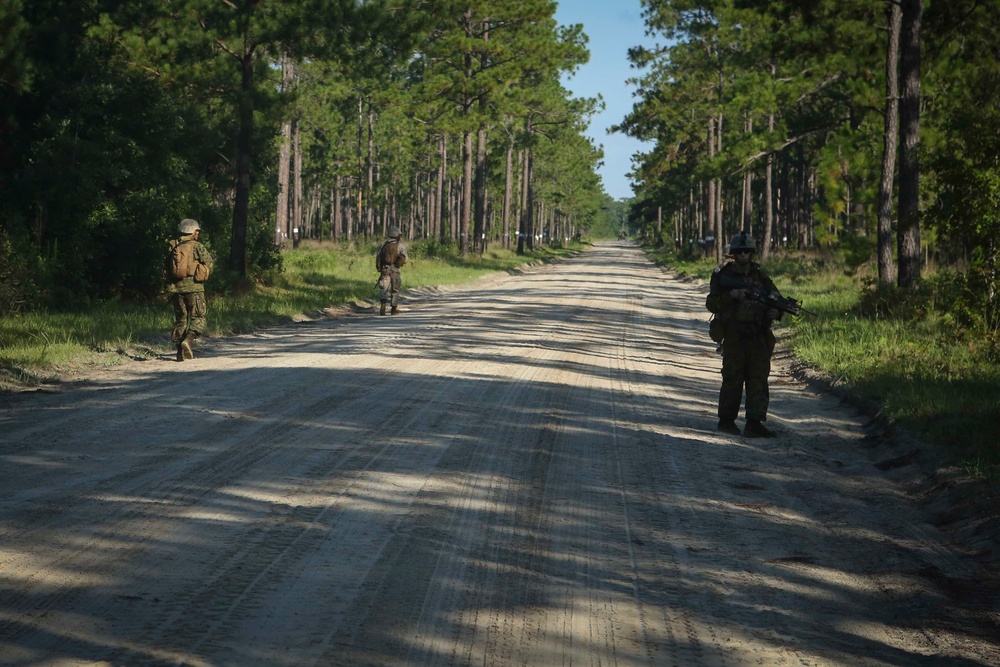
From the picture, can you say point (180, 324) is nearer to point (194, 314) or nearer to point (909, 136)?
point (194, 314)

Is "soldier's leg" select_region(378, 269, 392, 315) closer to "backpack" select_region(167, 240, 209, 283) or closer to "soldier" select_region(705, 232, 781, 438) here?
"backpack" select_region(167, 240, 209, 283)

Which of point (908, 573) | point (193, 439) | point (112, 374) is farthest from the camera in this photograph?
point (112, 374)

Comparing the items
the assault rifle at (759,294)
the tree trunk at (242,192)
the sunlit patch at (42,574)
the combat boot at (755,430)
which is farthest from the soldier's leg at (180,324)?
the tree trunk at (242,192)

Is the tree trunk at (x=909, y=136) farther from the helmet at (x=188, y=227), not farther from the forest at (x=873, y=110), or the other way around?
the helmet at (x=188, y=227)

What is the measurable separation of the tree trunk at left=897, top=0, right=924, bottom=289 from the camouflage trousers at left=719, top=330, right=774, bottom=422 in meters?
11.2

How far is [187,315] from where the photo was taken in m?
15.4

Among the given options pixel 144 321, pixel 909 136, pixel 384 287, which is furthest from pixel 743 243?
pixel 384 287

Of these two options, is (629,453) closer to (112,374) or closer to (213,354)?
(112,374)

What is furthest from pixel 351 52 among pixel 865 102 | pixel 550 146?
pixel 550 146

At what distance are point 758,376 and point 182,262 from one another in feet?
27.8

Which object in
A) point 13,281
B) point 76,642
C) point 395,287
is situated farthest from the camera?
point 395,287

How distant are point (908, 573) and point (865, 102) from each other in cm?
2377

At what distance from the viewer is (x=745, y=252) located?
1083 cm

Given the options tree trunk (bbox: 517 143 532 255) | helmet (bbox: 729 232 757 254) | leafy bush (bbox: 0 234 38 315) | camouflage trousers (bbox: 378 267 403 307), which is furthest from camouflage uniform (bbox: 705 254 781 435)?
tree trunk (bbox: 517 143 532 255)
